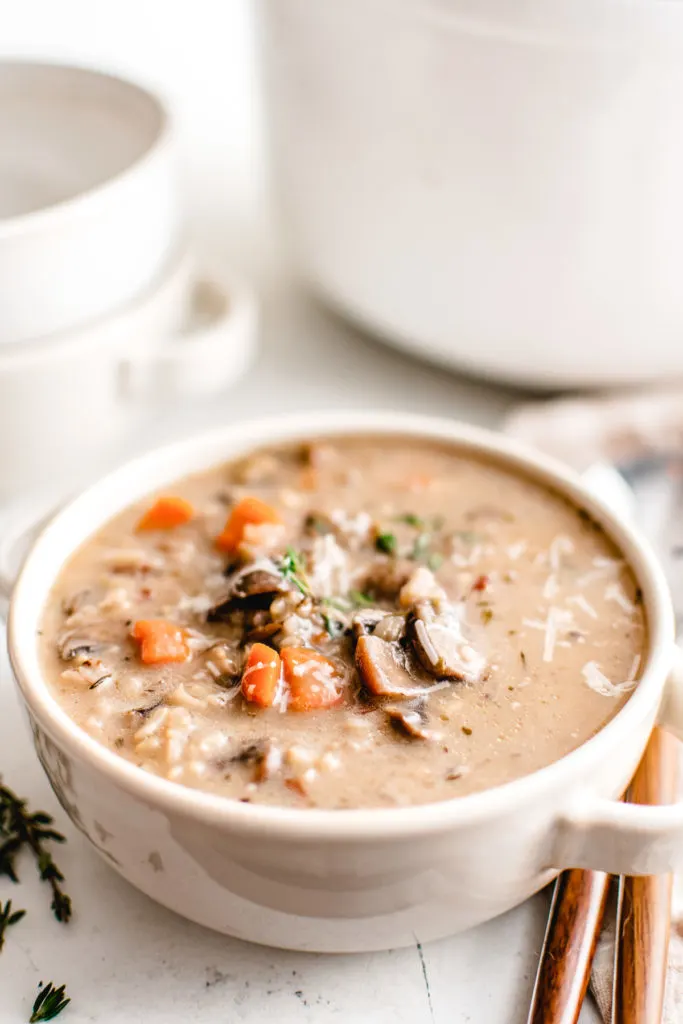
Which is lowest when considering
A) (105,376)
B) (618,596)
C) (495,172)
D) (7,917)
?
(7,917)

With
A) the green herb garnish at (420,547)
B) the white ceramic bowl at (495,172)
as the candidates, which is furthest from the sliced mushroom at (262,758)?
the white ceramic bowl at (495,172)

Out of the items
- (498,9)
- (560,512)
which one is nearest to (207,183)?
(498,9)

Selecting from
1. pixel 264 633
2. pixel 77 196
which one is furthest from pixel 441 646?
pixel 77 196

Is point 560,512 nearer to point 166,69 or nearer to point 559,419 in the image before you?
point 559,419

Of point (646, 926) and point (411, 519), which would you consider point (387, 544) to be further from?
point (646, 926)

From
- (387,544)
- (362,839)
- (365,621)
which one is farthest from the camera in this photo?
(387,544)

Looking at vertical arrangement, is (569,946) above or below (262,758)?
below

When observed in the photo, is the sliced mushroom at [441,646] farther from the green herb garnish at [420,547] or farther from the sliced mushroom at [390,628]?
the green herb garnish at [420,547]
